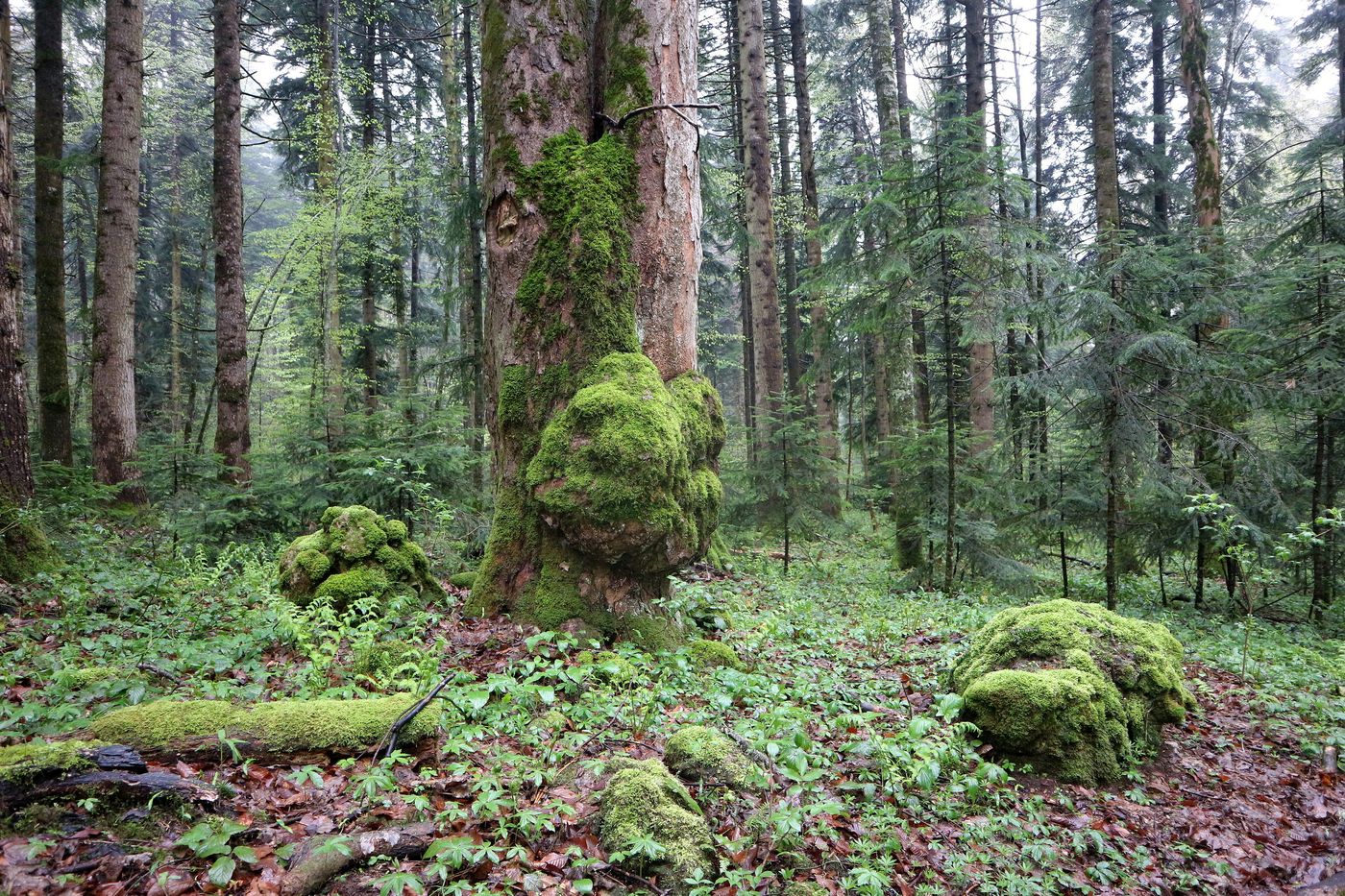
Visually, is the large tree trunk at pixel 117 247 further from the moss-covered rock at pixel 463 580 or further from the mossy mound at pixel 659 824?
the mossy mound at pixel 659 824

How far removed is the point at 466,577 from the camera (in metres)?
6.73

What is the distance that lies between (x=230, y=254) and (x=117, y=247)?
1.39 meters

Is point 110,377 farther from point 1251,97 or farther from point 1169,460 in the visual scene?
point 1251,97

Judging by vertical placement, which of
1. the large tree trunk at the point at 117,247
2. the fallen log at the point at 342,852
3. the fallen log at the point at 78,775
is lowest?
the fallen log at the point at 342,852

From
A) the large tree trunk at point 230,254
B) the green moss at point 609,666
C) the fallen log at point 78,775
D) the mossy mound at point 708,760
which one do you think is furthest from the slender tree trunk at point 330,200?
the mossy mound at point 708,760

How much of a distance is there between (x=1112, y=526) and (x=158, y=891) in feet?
29.5

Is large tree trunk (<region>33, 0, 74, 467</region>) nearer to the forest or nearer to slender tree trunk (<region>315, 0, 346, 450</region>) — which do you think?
the forest

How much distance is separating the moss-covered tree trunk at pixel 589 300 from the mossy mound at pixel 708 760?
4.87 ft

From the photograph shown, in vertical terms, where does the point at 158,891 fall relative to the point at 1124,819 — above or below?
above

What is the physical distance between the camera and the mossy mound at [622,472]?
183 inches

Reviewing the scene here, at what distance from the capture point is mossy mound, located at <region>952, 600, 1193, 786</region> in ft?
14.0

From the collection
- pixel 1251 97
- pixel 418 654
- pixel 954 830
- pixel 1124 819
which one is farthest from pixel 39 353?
pixel 1251 97

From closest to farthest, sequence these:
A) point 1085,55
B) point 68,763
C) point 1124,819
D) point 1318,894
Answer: point 68,763
point 1318,894
point 1124,819
point 1085,55

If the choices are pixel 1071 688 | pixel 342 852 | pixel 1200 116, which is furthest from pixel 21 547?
pixel 1200 116
